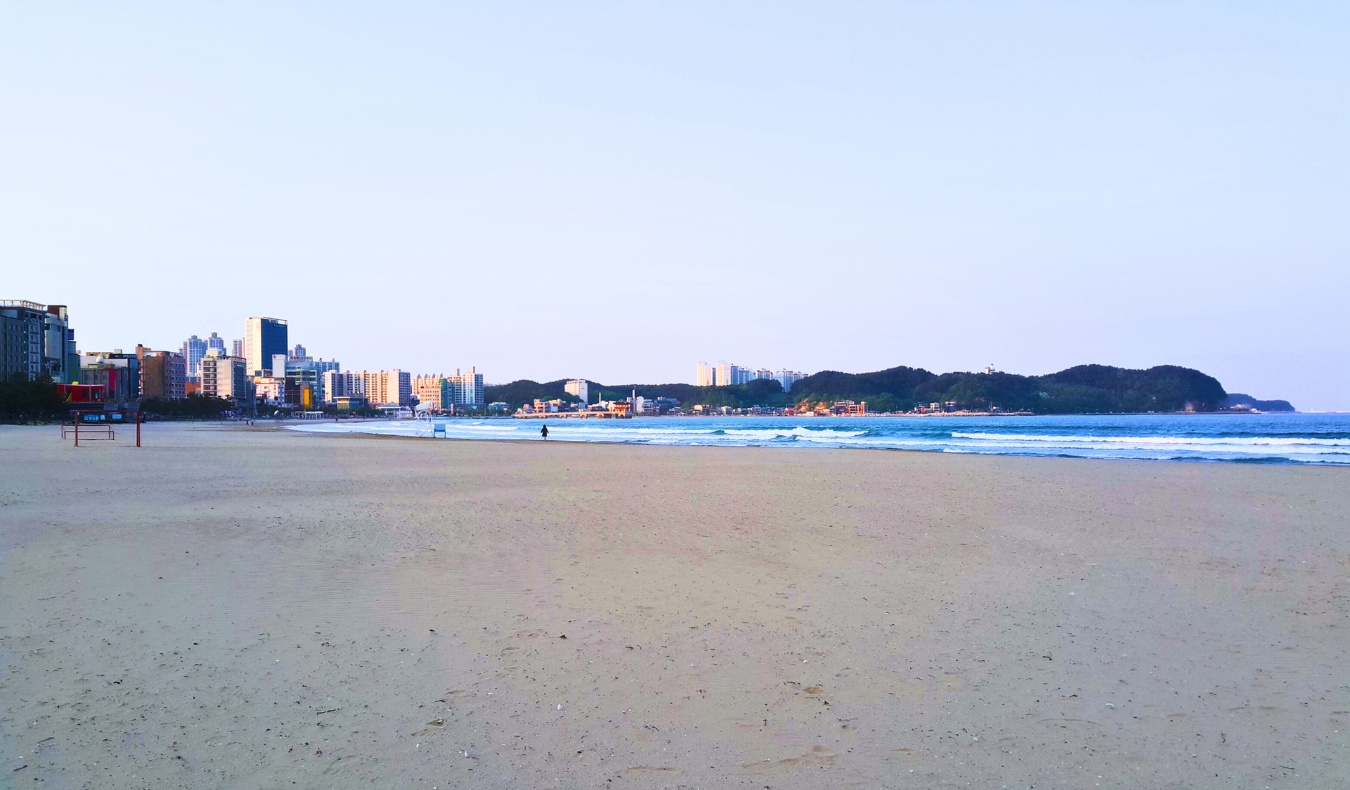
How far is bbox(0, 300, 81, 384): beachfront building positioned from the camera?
9712cm

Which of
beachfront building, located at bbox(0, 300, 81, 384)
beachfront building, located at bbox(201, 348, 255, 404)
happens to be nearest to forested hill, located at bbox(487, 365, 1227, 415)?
beachfront building, located at bbox(0, 300, 81, 384)

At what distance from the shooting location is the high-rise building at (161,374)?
550ft

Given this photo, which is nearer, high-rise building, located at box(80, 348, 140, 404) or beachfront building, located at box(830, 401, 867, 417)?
high-rise building, located at box(80, 348, 140, 404)

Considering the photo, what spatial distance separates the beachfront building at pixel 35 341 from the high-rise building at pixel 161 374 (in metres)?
47.5

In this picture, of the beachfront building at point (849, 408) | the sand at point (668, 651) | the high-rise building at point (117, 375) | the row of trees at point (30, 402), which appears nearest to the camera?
the sand at point (668, 651)

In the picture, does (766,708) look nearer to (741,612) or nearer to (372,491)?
(741,612)

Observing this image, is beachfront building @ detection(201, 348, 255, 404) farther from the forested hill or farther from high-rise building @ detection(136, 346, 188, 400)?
the forested hill

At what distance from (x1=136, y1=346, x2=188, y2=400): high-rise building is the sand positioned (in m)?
186

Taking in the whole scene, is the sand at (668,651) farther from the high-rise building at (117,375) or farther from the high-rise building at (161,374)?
the high-rise building at (161,374)

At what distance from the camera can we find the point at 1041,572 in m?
7.30

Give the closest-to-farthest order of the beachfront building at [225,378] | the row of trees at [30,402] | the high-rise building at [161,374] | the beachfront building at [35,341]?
the row of trees at [30,402] < the beachfront building at [35,341] < the high-rise building at [161,374] < the beachfront building at [225,378]

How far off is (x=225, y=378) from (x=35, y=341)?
87174 millimetres

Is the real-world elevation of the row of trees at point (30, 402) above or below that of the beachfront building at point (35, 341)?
below

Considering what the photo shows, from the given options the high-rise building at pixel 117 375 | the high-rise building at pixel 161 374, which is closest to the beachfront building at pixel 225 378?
the high-rise building at pixel 161 374
